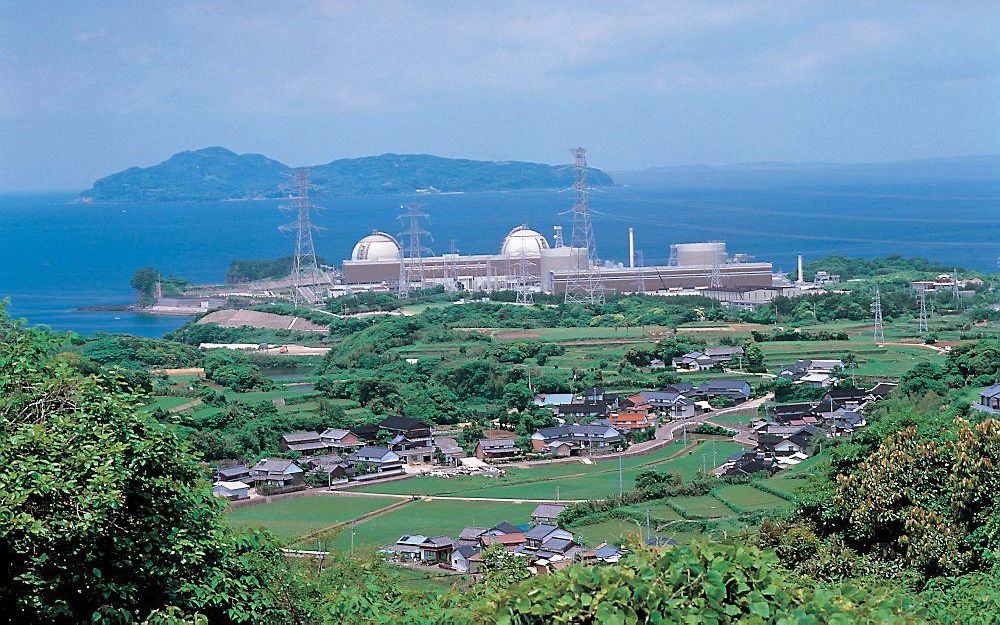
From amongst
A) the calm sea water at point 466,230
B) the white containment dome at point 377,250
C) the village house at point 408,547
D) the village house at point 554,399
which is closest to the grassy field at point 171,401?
the village house at point 554,399

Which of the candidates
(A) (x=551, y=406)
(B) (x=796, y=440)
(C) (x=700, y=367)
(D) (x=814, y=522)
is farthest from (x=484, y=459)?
(D) (x=814, y=522)

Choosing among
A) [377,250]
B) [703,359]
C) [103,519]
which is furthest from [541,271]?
[103,519]

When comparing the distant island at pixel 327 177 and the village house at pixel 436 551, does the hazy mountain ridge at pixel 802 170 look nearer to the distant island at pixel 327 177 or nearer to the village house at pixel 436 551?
the distant island at pixel 327 177

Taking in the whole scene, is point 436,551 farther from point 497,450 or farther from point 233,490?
point 497,450

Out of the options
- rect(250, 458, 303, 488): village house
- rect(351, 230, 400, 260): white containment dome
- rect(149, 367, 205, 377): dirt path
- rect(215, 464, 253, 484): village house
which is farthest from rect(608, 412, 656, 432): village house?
rect(351, 230, 400, 260): white containment dome

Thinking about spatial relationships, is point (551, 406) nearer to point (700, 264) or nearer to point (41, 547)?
point (41, 547)

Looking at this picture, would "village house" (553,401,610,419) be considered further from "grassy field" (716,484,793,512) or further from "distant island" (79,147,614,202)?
"distant island" (79,147,614,202)
